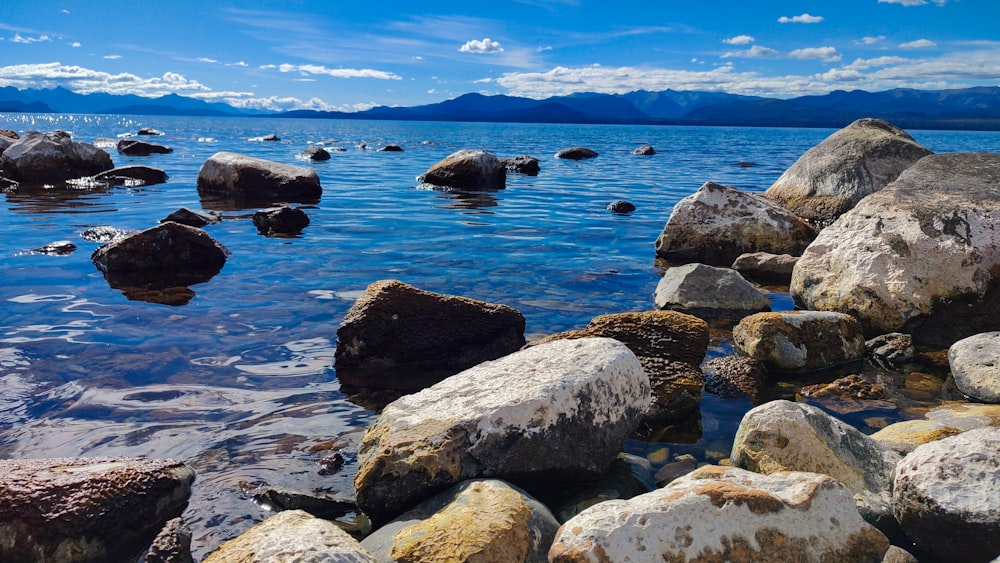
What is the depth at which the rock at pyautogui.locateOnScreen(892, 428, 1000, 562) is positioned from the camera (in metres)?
3.50

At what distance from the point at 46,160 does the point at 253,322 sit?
19.2 metres

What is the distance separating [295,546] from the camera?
3088mm

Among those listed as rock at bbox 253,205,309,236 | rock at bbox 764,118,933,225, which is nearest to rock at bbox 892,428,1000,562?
rock at bbox 764,118,933,225

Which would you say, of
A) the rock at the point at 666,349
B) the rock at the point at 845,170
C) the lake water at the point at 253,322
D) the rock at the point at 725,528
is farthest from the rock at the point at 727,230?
the rock at the point at 725,528

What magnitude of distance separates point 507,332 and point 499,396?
277 centimetres

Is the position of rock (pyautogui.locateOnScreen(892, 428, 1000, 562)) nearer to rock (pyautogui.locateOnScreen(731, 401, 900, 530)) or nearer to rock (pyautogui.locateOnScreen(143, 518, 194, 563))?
rock (pyautogui.locateOnScreen(731, 401, 900, 530))

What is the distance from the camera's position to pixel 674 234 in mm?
12461

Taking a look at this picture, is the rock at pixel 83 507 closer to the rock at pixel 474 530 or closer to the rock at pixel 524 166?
the rock at pixel 474 530

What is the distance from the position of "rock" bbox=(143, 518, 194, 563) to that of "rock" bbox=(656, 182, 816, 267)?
9942 millimetres

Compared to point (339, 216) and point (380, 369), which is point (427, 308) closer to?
point (380, 369)

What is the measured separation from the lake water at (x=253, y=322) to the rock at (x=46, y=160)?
466 centimetres

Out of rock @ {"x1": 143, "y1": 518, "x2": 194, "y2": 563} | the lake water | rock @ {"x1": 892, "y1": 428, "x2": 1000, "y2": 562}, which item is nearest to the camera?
rock @ {"x1": 892, "y1": 428, "x2": 1000, "y2": 562}

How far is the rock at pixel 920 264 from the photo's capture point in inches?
302

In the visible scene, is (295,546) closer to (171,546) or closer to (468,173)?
(171,546)
